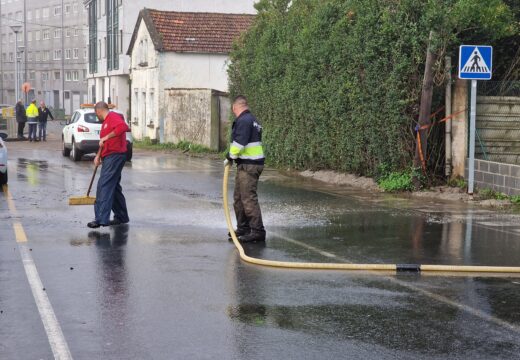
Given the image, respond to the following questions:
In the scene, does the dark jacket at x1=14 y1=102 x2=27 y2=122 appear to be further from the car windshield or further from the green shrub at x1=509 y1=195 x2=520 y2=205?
the green shrub at x1=509 y1=195 x2=520 y2=205

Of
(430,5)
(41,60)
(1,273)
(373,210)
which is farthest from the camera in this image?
(41,60)

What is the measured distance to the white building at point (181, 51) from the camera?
135 ft

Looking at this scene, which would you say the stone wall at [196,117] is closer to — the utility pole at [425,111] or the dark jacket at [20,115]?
the dark jacket at [20,115]

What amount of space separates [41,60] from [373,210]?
335 ft

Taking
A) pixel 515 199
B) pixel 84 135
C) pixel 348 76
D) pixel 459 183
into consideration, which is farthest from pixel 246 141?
pixel 84 135

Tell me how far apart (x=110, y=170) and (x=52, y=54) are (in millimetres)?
100946

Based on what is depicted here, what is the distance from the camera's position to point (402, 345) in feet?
21.9

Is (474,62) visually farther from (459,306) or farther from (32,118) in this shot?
(32,118)

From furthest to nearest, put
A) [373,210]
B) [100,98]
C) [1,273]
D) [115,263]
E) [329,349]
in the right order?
[100,98]
[373,210]
[115,263]
[1,273]
[329,349]

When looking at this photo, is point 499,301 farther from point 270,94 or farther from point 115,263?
point 270,94

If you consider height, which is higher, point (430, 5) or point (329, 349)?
point (430, 5)

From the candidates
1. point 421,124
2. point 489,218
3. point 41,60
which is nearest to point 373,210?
point 489,218

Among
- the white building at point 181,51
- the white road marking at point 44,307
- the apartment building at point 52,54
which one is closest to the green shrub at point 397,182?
the white road marking at point 44,307

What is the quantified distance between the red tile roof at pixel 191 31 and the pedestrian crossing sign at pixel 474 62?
25.5 metres
